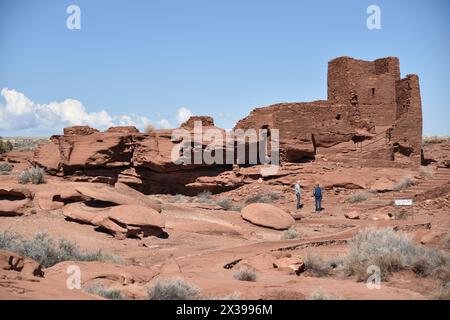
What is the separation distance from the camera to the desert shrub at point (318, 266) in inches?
349

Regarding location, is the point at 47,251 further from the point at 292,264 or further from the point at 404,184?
the point at 404,184

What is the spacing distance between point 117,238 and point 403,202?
30.7ft

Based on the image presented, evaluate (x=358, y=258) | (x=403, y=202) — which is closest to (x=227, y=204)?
(x=403, y=202)

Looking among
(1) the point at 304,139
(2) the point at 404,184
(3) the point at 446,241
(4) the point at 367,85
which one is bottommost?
(3) the point at 446,241

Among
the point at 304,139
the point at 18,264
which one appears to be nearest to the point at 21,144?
the point at 304,139

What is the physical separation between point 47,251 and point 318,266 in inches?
203

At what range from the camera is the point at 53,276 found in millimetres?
6906

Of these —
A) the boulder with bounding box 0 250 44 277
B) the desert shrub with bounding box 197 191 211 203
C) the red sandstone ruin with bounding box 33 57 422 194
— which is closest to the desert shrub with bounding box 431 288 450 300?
the boulder with bounding box 0 250 44 277

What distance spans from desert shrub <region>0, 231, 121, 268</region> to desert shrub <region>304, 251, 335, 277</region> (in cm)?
382

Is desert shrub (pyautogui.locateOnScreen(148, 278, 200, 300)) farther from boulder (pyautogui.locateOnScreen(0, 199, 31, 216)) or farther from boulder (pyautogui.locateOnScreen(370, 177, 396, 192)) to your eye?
boulder (pyautogui.locateOnScreen(370, 177, 396, 192))

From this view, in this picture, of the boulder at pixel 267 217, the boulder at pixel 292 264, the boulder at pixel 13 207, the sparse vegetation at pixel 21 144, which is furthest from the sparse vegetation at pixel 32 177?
the boulder at pixel 292 264

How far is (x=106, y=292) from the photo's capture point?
6.05 meters

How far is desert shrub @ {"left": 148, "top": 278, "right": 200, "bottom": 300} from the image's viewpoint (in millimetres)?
6168
